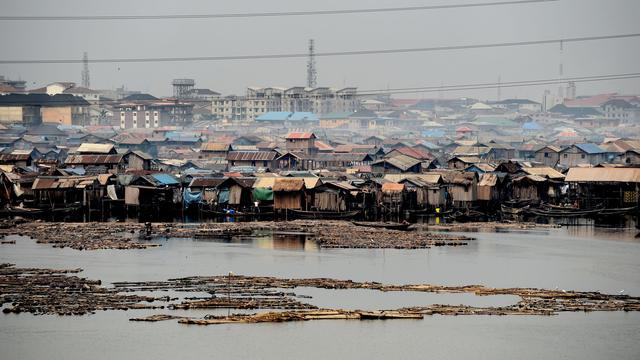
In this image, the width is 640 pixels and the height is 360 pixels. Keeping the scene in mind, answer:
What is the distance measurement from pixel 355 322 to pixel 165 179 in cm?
2787

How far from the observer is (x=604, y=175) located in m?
48.7

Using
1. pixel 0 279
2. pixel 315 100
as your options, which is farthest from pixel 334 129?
pixel 0 279

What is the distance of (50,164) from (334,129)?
7375 centimetres

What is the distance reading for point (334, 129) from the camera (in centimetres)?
12888

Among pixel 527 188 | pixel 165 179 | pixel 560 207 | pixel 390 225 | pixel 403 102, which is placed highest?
pixel 403 102

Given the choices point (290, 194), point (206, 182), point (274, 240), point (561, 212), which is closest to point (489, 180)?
point (561, 212)

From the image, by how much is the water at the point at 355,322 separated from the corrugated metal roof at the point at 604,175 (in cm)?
864

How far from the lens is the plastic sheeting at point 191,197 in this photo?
1943 inches

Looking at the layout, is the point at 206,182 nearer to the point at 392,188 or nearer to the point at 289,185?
the point at 289,185

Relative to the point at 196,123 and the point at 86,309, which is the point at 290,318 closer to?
the point at 86,309

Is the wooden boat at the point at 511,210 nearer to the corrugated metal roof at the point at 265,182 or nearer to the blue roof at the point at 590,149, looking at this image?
the corrugated metal roof at the point at 265,182

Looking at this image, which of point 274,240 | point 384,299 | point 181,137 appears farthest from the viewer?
point 181,137

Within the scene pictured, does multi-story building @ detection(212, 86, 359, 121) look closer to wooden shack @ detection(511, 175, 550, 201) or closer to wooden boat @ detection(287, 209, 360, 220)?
wooden shack @ detection(511, 175, 550, 201)

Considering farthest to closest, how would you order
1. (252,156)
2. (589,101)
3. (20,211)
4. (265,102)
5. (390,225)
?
(589,101) < (265,102) < (252,156) < (20,211) < (390,225)
